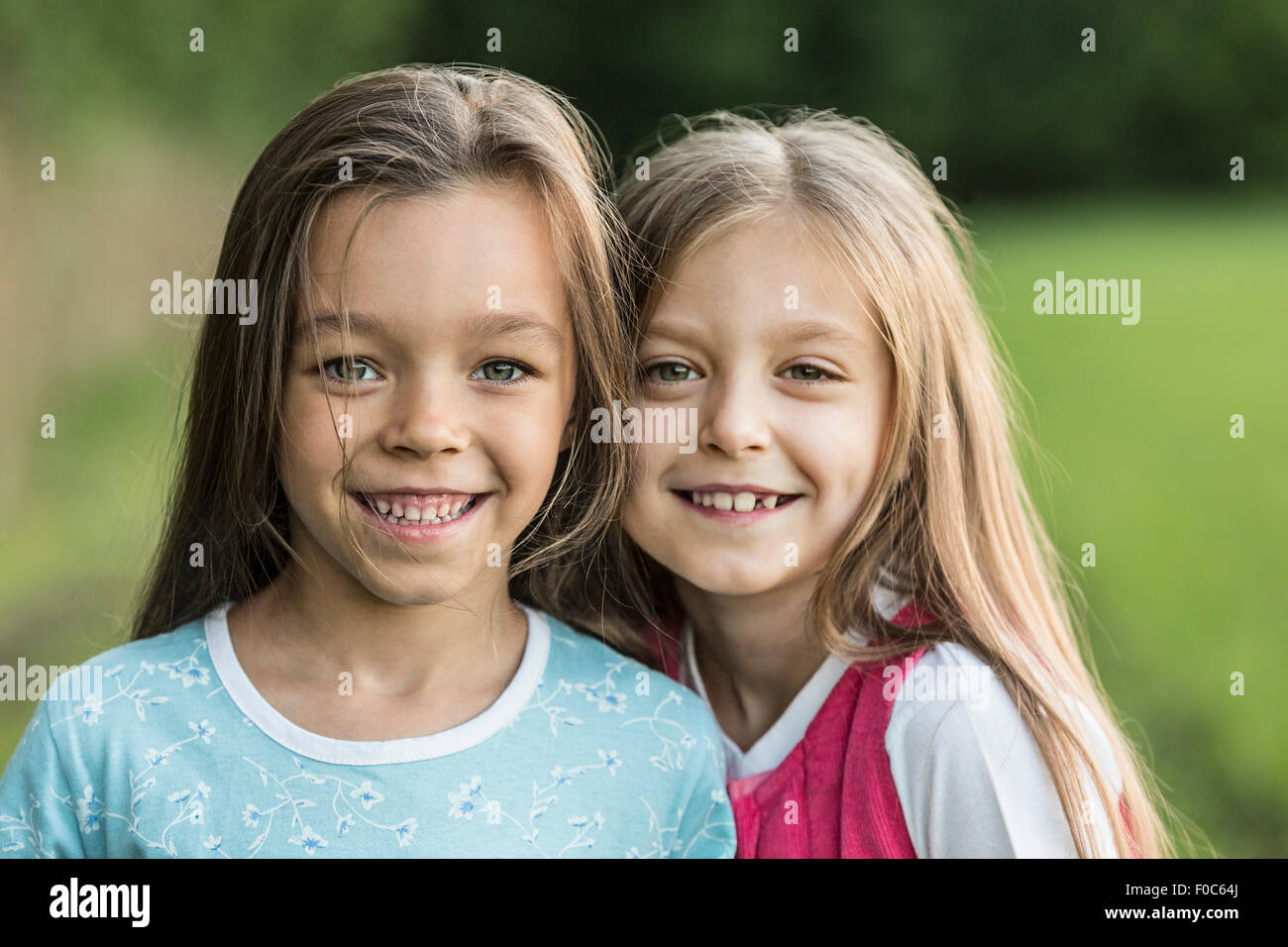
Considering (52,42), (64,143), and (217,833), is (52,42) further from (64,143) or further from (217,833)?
(217,833)

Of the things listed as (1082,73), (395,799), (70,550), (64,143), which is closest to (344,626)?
(395,799)

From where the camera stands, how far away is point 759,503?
1.44 metres

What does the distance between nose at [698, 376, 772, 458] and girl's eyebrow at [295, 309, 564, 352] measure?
0.69 feet

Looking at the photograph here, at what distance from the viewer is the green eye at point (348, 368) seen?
120 centimetres

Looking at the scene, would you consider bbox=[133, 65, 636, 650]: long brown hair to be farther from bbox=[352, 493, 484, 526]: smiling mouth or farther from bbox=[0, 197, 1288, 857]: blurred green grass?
bbox=[0, 197, 1288, 857]: blurred green grass

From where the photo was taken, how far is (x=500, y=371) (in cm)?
126

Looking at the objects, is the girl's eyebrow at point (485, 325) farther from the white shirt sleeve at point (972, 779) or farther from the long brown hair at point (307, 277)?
the white shirt sleeve at point (972, 779)

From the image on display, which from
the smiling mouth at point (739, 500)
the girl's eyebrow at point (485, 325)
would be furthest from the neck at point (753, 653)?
the girl's eyebrow at point (485, 325)

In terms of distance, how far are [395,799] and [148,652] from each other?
32cm

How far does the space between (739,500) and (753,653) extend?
24cm

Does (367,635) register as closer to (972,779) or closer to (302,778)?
(302,778)

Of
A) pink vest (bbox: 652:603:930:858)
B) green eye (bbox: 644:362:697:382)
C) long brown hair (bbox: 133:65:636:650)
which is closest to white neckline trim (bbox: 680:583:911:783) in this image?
pink vest (bbox: 652:603:930:858)

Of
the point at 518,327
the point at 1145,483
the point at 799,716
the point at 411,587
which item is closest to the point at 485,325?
the point at 518,327

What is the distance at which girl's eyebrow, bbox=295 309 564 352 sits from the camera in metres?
1.19
